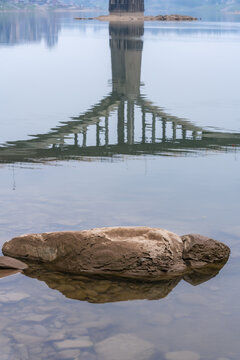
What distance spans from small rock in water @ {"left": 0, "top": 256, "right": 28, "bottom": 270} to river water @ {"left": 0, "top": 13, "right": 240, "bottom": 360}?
0.39 m

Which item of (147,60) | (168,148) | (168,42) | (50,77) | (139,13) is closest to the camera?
(168,148)

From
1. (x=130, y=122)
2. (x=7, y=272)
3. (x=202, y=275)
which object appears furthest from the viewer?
(x=130, y=122)

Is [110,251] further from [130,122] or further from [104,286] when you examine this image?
[130,122]

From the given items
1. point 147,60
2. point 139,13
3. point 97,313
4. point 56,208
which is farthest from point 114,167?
point 139,13

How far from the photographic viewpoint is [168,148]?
29.4 meters

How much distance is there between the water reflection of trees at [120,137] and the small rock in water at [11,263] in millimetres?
11178

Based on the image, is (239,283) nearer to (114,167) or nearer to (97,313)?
(97,313)

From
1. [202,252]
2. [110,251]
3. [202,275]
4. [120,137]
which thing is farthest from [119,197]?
[120,137]

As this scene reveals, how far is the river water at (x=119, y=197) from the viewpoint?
12.1 meters

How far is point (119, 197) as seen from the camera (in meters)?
20.3

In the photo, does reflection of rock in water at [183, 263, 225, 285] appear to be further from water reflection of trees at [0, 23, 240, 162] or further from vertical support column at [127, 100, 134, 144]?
vertical support column at [127, 100, 134, 144]

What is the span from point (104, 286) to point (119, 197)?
6.52 meters

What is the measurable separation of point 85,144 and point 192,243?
15.6 m

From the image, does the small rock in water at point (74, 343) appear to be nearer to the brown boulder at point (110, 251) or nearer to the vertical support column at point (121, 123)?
the brown boulder at point (110, 251)
